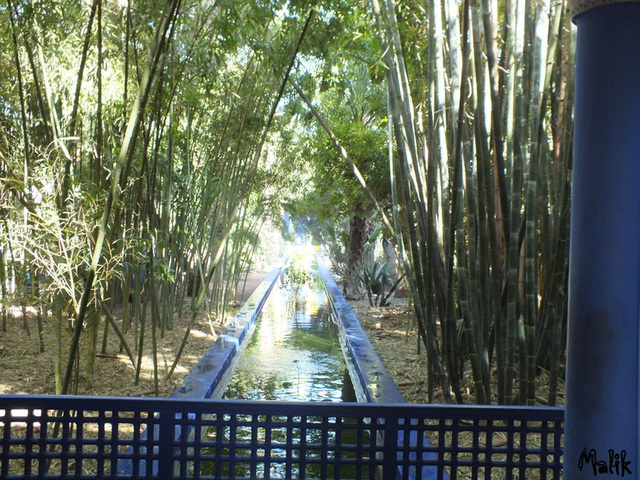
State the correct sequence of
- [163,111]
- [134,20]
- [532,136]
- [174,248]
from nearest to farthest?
[532,136]
[134,20]
[163,111]
[174,248]

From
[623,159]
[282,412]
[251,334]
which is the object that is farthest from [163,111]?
[251,334]

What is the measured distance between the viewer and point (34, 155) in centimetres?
478

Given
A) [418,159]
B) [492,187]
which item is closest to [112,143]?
[418,159]

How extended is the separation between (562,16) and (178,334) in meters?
4.87

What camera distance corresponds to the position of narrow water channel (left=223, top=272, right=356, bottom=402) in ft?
16.3

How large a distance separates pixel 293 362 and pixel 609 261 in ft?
17.6

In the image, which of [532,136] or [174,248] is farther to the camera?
[174,248]

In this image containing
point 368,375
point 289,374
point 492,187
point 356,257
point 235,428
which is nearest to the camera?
point 235,428

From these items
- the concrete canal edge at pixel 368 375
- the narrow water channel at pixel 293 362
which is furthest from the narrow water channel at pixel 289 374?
the concrete canal edge at pixel 368 375

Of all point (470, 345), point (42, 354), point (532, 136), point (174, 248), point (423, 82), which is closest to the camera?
point (532, 136)

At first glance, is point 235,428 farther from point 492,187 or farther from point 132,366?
point 132,366

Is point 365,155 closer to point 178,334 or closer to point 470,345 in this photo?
point 178,334

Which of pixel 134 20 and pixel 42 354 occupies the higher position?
pixel 134 20

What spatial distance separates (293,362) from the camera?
6.13 m
